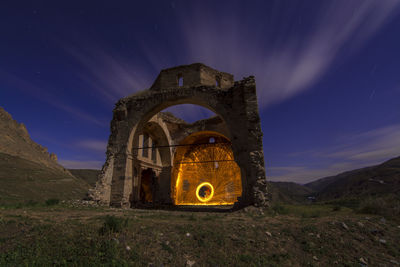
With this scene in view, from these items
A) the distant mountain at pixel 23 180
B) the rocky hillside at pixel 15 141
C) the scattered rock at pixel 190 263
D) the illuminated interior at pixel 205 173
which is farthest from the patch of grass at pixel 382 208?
the rocky hillside at pixel 15 141

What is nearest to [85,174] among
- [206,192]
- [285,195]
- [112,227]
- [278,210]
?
[206,192]

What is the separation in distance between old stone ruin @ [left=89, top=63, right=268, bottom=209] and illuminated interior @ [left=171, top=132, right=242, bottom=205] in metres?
0.09

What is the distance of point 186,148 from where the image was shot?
21.1 meters

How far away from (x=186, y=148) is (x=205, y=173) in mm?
3239

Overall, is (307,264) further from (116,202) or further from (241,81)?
Answer: (116,202)

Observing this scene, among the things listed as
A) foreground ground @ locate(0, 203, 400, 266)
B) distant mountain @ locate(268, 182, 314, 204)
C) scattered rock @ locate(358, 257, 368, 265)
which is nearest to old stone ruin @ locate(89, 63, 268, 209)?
distant mountain @ locate(268, 182, 314, 204)

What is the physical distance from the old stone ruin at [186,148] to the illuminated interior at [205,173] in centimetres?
9

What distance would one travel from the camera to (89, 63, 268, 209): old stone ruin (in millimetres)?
10273

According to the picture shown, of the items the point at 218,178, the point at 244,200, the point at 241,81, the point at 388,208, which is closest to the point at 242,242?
the point at 244,200

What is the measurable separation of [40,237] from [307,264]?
5.09 m

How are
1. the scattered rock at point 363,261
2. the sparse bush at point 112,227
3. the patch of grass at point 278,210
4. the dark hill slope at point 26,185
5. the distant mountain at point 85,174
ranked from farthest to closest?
the distant mountain at point 85,174 → the dark hill slope at point 26,185 → the patch of grass at point 278,210 → the sparse bush at point 112,227 → the scattered rock at point 363,261

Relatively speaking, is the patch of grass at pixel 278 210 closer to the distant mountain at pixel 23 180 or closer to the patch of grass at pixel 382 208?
the patch of grass at pixel 382 208

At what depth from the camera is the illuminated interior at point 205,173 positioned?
19469 millimetres

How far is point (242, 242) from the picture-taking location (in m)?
4.11
